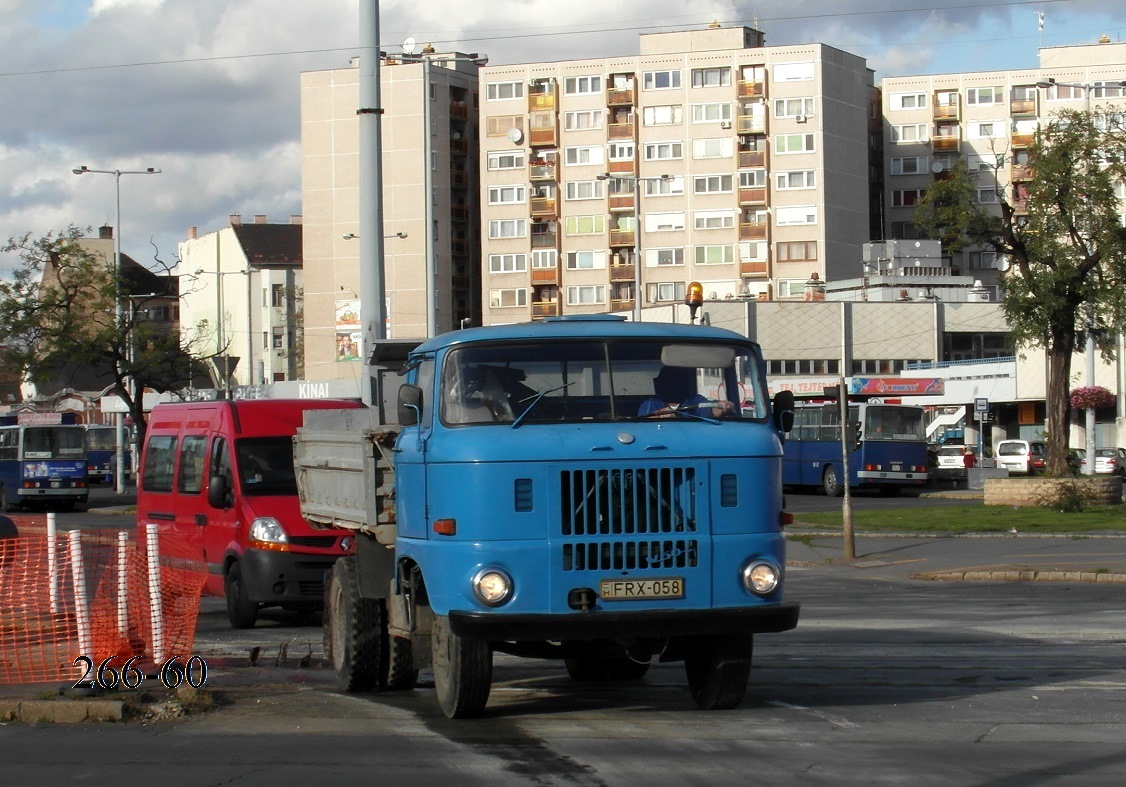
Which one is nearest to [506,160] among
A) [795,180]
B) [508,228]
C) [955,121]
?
[508,228]

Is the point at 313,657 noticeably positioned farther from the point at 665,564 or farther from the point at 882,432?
the point at 882,432

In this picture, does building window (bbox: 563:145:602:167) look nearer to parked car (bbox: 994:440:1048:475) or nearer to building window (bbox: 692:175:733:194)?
building window (bbox: 692:175:733:194)

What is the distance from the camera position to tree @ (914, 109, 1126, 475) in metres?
35.0

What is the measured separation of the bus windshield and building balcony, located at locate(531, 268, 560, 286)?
171ft

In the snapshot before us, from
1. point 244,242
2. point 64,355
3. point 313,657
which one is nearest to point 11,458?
point 64,355

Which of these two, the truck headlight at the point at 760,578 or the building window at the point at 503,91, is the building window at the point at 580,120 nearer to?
the building window at the point at 503,91

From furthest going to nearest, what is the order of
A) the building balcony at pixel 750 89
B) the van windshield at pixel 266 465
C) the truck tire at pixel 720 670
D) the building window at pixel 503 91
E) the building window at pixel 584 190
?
the building window at pixel 503 91, the building window at pixel 584 190, the building balcony at pixel 750 89, the van windshield at pixel 266 465, the truck tire at pixel 720 670

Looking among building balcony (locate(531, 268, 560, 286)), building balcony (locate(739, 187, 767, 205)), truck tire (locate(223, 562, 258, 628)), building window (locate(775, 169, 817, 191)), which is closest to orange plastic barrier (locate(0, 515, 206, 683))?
truck tire (locate(223, 562, 258, 628))

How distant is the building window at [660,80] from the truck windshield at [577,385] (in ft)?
293

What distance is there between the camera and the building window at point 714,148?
9594 centimetres

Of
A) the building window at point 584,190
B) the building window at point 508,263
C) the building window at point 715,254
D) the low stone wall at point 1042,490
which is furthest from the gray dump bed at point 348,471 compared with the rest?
the building window at point 508,263

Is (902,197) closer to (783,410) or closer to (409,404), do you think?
(783,410)

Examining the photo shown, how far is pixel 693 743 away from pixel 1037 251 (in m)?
29.3

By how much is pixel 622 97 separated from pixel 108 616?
8929 cm
